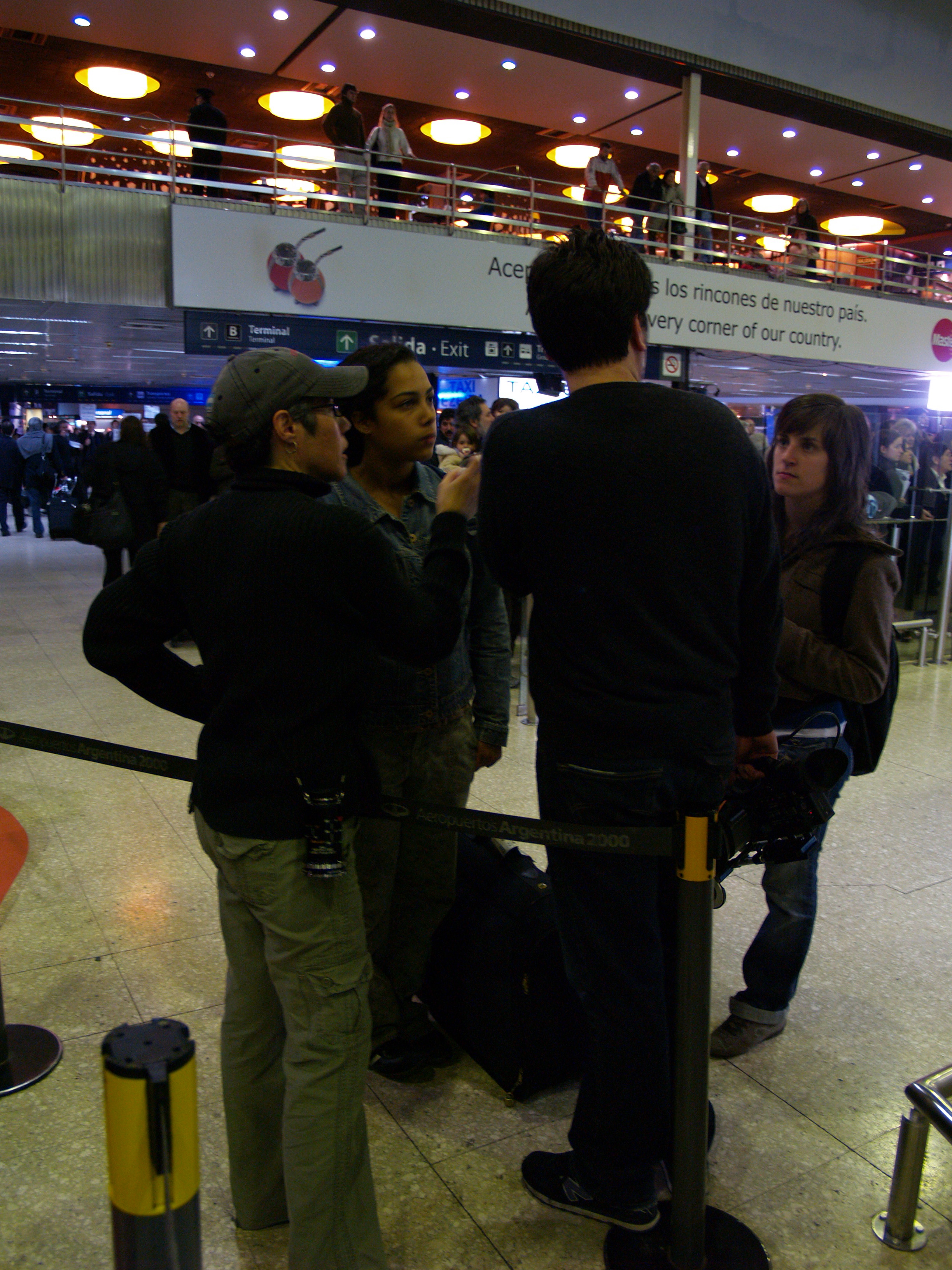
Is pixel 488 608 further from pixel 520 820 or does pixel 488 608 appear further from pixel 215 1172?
pixel 215 1172

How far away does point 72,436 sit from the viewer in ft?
84.3

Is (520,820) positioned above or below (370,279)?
below

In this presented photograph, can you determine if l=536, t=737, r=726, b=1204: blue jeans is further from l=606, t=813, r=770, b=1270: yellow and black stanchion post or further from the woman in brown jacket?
the woman in brown jacket

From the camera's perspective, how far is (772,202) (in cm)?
2178

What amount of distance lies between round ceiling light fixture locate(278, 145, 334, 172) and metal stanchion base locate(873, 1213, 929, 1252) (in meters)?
8.69

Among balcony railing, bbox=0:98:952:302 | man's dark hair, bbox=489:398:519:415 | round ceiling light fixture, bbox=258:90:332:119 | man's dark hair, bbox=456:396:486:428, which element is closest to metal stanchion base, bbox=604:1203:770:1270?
man's dark hair, bbox=456:396:486:428

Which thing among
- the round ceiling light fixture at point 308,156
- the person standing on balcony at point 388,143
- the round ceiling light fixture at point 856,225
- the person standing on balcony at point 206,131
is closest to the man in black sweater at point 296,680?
the round ceiling light fixture at point 308,156

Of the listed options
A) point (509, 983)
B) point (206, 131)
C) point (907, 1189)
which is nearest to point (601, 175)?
point (206, 131)

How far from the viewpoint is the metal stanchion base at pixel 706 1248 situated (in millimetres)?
1721

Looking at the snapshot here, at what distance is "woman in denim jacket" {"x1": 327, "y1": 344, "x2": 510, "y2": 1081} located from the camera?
2.01 m

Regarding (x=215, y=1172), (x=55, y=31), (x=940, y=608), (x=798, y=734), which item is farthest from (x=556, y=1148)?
(x=55, y=31)

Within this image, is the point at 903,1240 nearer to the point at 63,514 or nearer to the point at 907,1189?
the point at 907,1189

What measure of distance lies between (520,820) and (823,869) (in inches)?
92.4

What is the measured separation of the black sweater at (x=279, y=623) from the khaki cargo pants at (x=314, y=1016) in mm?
89
